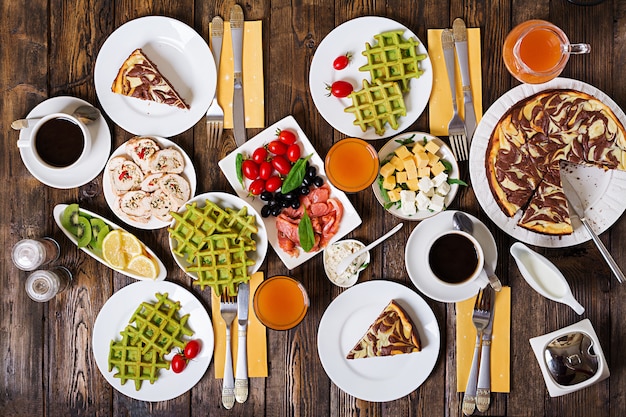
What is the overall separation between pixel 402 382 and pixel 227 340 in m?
0.72

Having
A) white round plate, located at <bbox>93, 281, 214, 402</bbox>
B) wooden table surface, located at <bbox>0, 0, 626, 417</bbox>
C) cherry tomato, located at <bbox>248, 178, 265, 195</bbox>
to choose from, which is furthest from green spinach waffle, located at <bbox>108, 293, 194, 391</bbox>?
cherry tomato, located at <bbox>248, 178, 265, 195</bbox>

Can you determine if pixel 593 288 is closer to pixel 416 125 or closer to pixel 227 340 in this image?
pixel 416 125

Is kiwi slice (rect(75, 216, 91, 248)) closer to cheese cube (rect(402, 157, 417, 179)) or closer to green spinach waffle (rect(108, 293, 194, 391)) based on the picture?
green spinach waffle (rect(108, 293, 194, 391))

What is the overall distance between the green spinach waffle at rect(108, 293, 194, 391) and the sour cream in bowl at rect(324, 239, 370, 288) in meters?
0.61

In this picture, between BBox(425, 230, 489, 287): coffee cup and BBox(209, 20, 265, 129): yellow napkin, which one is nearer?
BBox(425, 230, 489, 287): coffee cup

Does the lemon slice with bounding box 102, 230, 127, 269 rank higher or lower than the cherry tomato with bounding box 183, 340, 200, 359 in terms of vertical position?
higher

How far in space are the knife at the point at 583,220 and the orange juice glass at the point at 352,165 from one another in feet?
2.55

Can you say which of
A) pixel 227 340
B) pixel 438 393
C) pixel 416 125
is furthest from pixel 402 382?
pixel 416 125

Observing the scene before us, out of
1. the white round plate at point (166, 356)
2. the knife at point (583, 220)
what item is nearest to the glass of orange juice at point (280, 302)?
the white round plate at point (166, 356)

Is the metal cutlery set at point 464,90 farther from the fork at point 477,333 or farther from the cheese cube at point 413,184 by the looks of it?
the fork at point 477,333

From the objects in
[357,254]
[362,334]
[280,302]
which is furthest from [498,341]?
[280,302]

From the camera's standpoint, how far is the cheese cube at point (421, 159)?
80.1 inches

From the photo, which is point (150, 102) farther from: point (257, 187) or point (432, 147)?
point (432, 147)

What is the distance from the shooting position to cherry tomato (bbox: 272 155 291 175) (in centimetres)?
208
